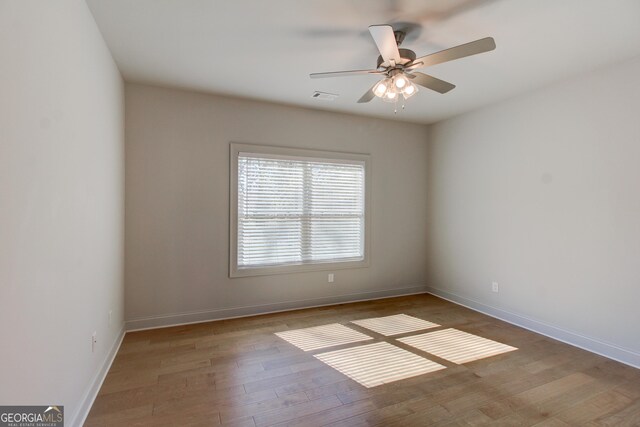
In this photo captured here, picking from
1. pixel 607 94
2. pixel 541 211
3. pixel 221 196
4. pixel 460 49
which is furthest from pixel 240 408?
pixel 607 94

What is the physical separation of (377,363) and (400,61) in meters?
2.44

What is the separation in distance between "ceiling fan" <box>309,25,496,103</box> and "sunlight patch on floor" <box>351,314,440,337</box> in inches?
95.3

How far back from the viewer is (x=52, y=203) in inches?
59.2

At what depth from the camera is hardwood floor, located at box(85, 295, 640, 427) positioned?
1960mm

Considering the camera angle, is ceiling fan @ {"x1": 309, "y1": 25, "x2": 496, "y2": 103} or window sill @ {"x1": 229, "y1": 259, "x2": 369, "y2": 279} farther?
window sill @ {"x1": 229, "y1": 259, "x2": 369, "y2": 279}

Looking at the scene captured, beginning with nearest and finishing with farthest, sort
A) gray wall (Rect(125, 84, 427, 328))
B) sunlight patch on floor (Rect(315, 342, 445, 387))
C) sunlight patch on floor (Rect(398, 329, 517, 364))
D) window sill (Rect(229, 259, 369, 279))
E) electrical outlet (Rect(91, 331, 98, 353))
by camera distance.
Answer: electrical outlet (Rect(91, 331, 98, 353)) < sunlight patch on floor (Rect(315, 342, 445, 387)) < sunlight patch on floor (Rect(398, 329, 517, 364)) < gray wall (Rect(125, 84, 427, 328)) < window sill (Rect(229, 259, 369, 279))

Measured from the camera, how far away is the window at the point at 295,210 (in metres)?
3.73

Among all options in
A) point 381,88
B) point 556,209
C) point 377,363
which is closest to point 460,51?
point 381,88

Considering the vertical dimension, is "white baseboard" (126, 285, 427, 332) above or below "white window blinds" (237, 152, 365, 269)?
below

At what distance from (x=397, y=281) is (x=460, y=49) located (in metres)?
3.46

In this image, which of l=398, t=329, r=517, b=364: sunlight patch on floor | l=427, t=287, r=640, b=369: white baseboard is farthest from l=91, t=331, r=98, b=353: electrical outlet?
l=427, t=287, r=640, b=369: white baseboard

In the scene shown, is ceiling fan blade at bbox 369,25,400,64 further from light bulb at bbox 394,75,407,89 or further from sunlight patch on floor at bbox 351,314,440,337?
sunlight patch on floor at bbox 351,314,440,337

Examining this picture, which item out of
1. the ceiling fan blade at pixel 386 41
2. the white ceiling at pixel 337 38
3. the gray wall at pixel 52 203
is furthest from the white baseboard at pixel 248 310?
the ceiling fan blade at pixel 386 41

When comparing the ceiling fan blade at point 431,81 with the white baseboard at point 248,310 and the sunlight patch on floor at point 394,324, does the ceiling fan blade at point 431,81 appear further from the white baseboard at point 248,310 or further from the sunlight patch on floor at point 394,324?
the white baseboard at point 248,310
